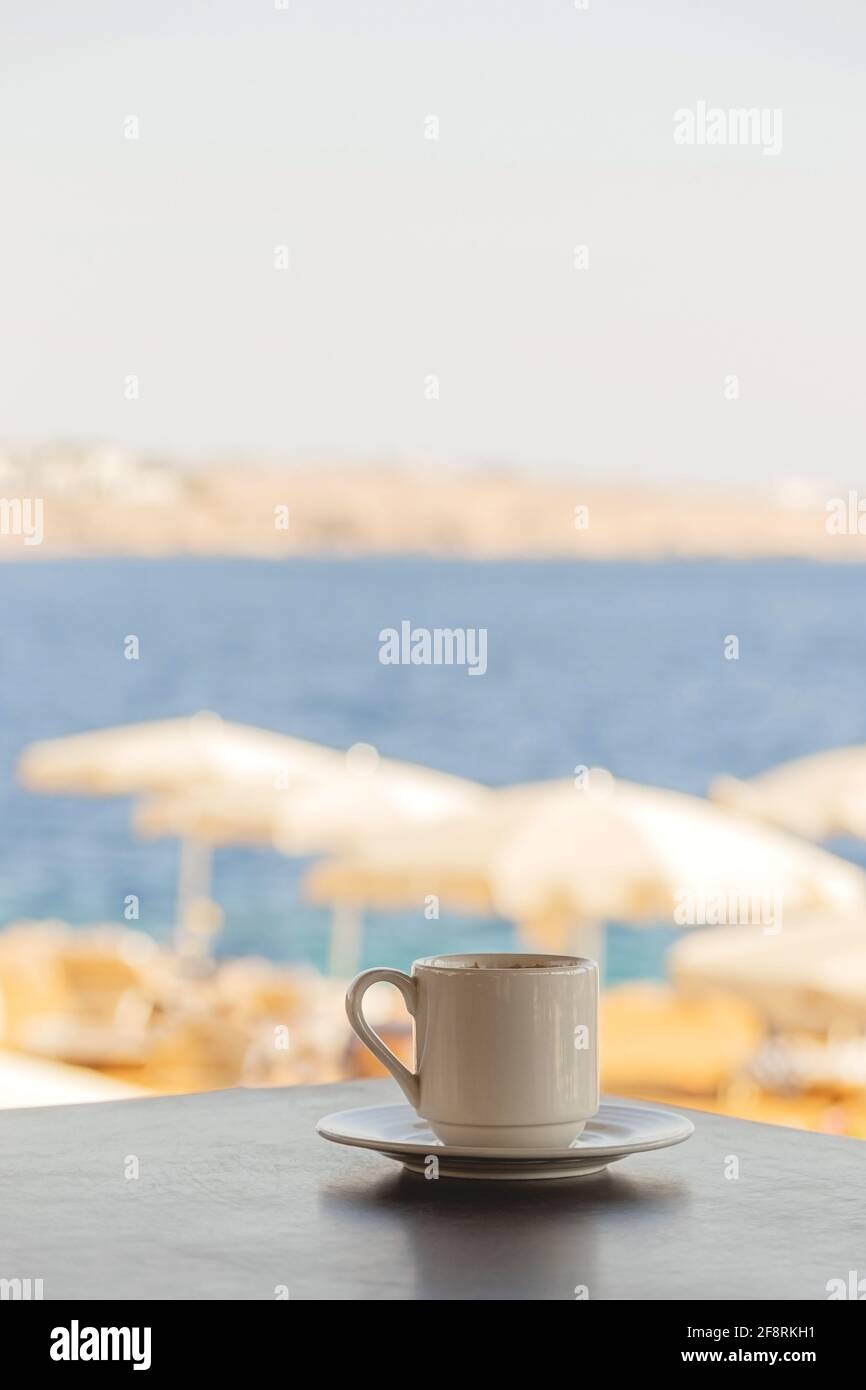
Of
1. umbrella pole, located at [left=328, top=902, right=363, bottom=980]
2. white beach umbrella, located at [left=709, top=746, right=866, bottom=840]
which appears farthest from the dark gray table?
umbrella pole, located at [left=328, top=902, right=363, bottom=980]

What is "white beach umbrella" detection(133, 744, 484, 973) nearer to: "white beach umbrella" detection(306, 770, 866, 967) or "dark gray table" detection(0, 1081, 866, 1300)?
"white beach umbrella" detection(306, 770, 866, 967)

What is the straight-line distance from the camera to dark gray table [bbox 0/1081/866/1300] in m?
0.72

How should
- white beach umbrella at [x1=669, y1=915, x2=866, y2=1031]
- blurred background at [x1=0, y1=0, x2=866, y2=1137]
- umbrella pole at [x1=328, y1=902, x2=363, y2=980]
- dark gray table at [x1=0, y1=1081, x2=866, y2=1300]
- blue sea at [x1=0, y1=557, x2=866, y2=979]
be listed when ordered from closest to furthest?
dark gray table at [x1=0, y1=1081, x2=866, y2=1300] < white beach umbrella at [x1=669, y1=915, x2=866, y2=1031] < umbrella pole at [x1=328, y1=902, x2=363, y2=980] < blue sea at [x1=0, y1=557, x2=866, y2=979] < blurred background at [x1=0, y1=0, x2=866, y2=1137]

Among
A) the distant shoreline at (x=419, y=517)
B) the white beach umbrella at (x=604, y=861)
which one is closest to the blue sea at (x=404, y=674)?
the distant shoreline at (x=419, y=517)

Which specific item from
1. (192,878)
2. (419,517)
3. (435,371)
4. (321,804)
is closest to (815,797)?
(321,804)

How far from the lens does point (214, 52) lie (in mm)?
15773

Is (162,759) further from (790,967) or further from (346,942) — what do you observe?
(790,967)

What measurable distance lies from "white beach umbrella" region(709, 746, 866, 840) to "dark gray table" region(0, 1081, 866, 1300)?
5.20 meters

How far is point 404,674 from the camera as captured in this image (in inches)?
672

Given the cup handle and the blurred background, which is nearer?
the cup handle

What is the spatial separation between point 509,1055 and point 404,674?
53.1 feet
